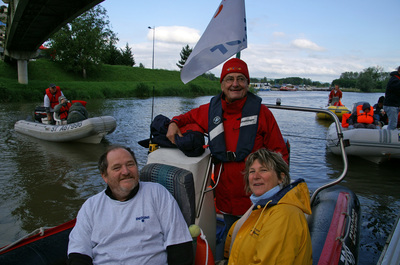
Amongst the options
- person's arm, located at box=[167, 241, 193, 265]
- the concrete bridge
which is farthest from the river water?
the concrete bridge

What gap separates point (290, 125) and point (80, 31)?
104 ft

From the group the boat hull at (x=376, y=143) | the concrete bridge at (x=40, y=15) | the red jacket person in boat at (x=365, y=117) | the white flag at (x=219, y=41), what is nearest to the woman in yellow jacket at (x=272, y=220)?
the white flag at (x=219, y=41)

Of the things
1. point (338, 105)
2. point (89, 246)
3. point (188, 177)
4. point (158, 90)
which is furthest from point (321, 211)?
point (158, 90)

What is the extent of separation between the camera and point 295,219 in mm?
1671

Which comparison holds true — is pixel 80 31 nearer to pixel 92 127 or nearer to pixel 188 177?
pixel 92 127

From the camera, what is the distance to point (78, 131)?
31.0ft

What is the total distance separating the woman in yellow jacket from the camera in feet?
5.32

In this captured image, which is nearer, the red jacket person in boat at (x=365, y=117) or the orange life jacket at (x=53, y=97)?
the red jacket person in boat at (x=365, y=117)

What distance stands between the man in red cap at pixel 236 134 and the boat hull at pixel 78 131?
24.2 feet

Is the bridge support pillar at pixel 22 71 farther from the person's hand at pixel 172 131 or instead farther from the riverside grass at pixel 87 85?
the person's hand at pixel 172 131

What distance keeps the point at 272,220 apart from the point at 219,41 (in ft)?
6.75

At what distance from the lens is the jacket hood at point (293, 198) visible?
1.76 metres

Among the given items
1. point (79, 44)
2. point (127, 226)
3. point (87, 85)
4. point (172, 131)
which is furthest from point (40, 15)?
point (79, 44)

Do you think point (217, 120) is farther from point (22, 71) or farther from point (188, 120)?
point (22, 71)
